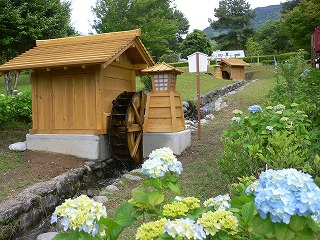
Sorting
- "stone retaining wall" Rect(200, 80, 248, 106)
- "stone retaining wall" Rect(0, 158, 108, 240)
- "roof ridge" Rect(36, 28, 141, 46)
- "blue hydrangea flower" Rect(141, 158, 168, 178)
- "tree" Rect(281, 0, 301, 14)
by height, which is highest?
"tree" Rect(281, 0, 301, 14)

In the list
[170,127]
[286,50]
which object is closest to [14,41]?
[170,127]

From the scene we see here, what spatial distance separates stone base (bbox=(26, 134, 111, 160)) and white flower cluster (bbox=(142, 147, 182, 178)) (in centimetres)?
617

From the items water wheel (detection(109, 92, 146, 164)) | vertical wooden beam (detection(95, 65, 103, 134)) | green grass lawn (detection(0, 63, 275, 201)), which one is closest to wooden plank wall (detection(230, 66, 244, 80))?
green grass lawn (detection(0, 63, 275, 201))

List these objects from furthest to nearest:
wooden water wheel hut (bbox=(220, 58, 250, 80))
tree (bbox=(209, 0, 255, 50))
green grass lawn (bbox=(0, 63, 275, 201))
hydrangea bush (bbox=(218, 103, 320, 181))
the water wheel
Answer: tree (bbox=(209, 0, 255, 50)), wooden water wheel hut (bbox=(220, 58, 250, 80)), the water wheel, green grass lawn (bbox=(0, 63, 275, 201)), hydrangea bush (bbox=(218, 103, 320, 181))

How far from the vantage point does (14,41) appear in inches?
563

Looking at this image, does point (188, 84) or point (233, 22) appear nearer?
point (188, 84)

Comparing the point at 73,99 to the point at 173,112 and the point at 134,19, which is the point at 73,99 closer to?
the point at 173,112

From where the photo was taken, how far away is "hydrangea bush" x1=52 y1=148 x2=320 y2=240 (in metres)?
1.28

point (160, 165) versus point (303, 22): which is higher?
point (303, 22)

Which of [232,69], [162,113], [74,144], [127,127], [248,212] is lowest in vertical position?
[74,144]

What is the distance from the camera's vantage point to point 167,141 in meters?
8.05

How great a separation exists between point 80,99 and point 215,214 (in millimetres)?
7243

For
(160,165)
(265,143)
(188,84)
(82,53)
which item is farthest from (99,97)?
(188,84)

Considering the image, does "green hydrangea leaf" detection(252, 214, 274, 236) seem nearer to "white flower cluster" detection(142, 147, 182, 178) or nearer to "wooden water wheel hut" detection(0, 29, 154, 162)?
"white flower cluster" detection(142, 147, 182, 178)
